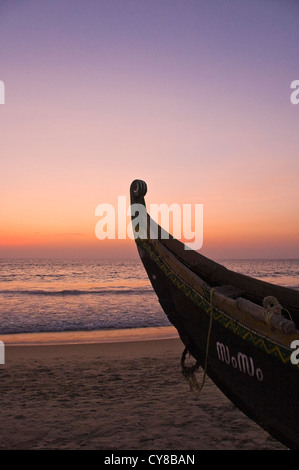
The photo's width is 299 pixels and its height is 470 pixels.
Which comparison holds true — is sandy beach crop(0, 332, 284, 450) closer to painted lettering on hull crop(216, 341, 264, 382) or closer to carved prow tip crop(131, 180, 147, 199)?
painted lettering on hull crop(216, 341, 264, 382)

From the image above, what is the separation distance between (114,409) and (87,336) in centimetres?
718

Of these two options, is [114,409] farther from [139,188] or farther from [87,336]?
[87,336]

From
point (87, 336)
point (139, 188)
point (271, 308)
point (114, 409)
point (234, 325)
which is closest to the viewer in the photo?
point (271, 308)

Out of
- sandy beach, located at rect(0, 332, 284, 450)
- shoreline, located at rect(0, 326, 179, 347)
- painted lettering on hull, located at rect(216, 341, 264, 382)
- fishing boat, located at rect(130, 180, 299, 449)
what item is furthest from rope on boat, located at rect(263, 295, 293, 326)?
shoreline, located at rect(0, 326, 179, 347)

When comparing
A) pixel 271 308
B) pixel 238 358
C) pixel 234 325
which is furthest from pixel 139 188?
pixel 271 308

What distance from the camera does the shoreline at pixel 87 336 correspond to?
1075 centimetres

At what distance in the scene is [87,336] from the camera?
39.1 ft

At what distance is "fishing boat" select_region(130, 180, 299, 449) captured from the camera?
264 centimetres

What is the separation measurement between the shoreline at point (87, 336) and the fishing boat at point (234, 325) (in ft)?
22.3

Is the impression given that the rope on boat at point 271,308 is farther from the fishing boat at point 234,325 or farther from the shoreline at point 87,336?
the shoreline at point 87,336

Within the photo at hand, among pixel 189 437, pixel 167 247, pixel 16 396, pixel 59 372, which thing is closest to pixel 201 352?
pixel 189 437

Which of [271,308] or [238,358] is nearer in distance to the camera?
[271,308]
